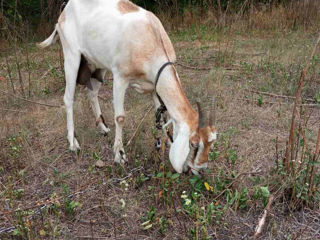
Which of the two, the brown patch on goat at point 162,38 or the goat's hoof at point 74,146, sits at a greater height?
the brown patch on goat at point 162,38

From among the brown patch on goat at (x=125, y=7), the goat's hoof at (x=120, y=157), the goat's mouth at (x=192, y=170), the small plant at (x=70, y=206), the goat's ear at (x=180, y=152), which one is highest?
the brown patch on goat at (x=125, y=7)

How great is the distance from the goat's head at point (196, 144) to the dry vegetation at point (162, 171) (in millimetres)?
114

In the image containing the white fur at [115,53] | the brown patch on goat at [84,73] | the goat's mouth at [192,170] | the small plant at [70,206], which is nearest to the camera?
the small plant at [70,206]

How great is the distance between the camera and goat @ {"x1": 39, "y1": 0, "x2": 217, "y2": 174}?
2812 millimetres

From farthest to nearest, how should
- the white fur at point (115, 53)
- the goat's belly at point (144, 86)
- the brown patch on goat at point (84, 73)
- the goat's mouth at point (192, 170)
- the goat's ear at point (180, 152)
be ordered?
the brown patch on goat at point (84, 73)
the goat's belly at point (144, 86)
the white fur at point (115, 53)
the goat's mouth at point (192, 170)
the goat's ear at point (180, 152)

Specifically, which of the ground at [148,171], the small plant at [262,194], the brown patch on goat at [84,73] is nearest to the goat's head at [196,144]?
the ground at [148,171]

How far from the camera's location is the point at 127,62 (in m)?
3.28

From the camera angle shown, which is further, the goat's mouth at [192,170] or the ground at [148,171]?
the goat's mouth at [192,170]

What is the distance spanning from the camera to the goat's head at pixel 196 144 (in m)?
2.71

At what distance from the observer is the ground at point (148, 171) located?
2.54m

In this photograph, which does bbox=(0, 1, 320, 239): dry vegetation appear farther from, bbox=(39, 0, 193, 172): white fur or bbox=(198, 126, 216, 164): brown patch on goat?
bbox=(39, 0, 193, 172): white fur

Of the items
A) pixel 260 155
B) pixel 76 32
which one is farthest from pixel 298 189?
pixel 76 32

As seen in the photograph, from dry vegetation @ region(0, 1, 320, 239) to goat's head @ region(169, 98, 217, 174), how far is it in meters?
0.11

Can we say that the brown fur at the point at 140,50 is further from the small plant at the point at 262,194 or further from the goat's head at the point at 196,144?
the small plant at the point at 262,194
